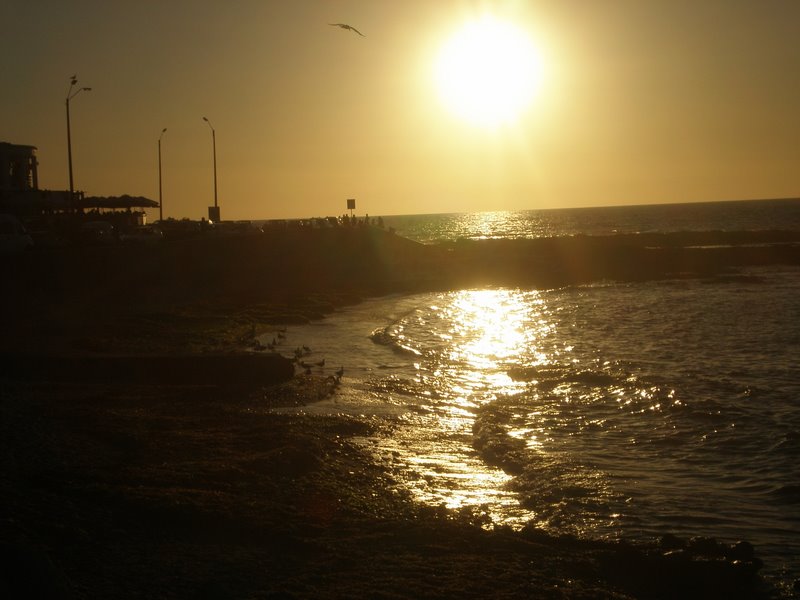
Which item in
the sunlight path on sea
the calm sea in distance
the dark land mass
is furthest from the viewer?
the sunlight path on sea

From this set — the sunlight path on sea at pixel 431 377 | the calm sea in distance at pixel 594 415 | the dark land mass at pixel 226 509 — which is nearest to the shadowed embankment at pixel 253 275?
the dark land mass at pixel 226 509

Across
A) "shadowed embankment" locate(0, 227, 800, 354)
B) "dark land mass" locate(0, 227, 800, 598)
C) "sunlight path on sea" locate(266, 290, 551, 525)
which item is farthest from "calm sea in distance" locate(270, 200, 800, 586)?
"shadowed embankment" locate(0, 227, 800, 354)

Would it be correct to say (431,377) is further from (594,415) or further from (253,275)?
(253,275)

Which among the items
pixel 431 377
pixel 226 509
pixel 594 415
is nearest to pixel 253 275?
pixel 431 377

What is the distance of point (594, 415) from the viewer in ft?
52.2

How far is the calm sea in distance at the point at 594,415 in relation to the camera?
→ 10.2 meters

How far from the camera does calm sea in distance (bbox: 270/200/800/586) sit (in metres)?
10.2

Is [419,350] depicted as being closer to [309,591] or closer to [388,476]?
[388,476]

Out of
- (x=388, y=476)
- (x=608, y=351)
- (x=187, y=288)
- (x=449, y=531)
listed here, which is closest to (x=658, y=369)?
(x=608, y=351)

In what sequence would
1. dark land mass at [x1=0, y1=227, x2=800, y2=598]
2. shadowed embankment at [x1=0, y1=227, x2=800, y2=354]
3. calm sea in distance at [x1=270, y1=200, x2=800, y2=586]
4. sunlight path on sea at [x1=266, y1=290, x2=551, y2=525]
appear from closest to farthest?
dark land mass at [x1=0, y1=227, x2=800, y2=598] < calm sea in distance at [x1=270, y1=200, x2=800, y2=586] < sunlight path on sea at [x1=266, y1=290, x2=551, y2=525] < shadowed embankment at [x1=0, y1=227, x2=800, y2=354]

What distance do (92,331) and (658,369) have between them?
14288mm

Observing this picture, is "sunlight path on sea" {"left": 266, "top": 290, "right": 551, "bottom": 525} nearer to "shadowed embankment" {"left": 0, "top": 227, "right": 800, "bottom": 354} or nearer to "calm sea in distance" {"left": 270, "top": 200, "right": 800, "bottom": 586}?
"calm sea in distance" {"left": 270, "top": 200, "right": 800, "bottom": 586}

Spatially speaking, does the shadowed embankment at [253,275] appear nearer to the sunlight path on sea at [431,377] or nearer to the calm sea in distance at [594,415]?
the sunlight path on sea at [431,377]

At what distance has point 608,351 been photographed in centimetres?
2453
